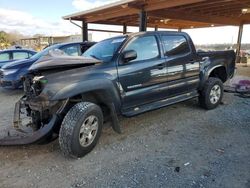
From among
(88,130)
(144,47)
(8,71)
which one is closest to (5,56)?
(8,71)

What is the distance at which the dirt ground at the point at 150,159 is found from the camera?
3.18m

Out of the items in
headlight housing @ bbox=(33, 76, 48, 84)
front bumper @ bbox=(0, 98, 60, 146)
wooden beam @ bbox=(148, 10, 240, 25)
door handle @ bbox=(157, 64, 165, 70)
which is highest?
wooden beam @ bbox=(148, 10, 240, 25)

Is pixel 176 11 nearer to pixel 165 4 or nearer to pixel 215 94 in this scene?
pixel 165 4

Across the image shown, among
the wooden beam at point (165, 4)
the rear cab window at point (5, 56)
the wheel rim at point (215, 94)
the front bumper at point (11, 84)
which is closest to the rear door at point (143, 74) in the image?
the wheel rim at point (215, 94)

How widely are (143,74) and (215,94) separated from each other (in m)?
2.55

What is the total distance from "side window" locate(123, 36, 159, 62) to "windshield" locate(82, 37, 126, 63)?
21cm

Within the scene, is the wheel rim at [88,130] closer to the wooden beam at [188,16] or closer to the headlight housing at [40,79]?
the headlight housing at [40,79]

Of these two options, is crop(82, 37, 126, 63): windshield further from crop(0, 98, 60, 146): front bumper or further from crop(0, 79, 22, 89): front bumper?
crop(0, 79, 22, 89): front bumper

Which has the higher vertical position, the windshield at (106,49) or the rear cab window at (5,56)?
the windshield at (106,49)

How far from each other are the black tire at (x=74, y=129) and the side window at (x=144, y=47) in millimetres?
1370

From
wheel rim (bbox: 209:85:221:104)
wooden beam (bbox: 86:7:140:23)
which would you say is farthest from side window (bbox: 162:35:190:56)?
wooden beam (bbox: 86:7:140:23)

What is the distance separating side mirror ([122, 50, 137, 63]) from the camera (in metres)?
4.25

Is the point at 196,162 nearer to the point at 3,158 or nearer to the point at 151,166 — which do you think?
the point at 151,166

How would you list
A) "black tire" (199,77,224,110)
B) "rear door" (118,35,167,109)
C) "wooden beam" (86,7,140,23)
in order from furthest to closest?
"wooden beam" (86,7,140,23) < "black tire" (199,77,224,110) < "rear door" (118,35,167,109)
